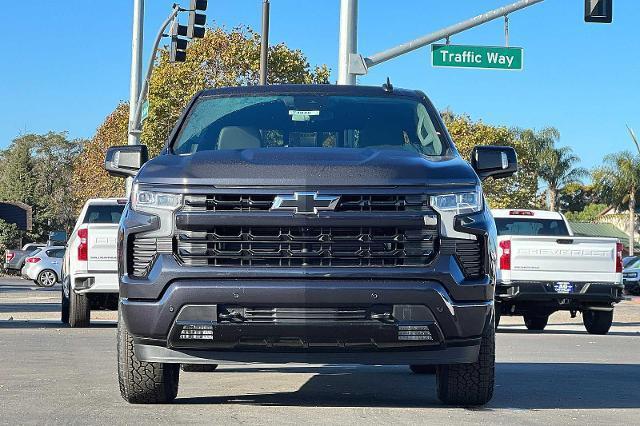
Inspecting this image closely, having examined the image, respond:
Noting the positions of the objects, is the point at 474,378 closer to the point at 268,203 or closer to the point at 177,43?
the point at 268,203

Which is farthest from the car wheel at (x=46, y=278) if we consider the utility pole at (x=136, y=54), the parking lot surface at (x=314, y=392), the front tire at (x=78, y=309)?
the parking lot surface at (x=314, y=392)

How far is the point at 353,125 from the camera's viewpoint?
28.8ft

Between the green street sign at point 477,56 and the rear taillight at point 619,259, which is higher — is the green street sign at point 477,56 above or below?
above

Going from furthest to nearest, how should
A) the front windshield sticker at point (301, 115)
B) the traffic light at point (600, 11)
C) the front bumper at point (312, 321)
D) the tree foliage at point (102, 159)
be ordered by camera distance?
the tree foliage at point (102, 159) < the traffic light at point (600, 11) < the front windshield sticker at point (301, 115) < the front bumper at point (312, 321)

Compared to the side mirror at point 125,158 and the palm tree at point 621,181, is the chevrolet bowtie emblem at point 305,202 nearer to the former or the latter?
the side mirror at point 125,158

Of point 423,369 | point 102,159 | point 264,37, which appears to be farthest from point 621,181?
point 423,369

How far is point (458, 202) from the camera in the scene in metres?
7.30

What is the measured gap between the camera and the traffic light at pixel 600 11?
854 inches

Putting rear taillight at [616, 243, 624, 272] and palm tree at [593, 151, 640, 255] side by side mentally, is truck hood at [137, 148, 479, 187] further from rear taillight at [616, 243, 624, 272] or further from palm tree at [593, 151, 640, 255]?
palm tree at [593, 151, 640, 255]

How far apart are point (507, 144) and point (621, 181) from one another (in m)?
10.9

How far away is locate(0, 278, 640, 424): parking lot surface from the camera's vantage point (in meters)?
7.59

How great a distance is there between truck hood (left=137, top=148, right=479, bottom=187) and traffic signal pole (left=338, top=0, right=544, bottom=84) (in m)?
15.9

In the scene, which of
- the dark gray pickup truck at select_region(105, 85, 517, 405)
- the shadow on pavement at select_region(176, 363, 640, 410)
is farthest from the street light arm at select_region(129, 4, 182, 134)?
the dark gray pickup truck at select_region(105, 85, 517, 405)

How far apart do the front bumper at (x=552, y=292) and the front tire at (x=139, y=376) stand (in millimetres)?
10825
